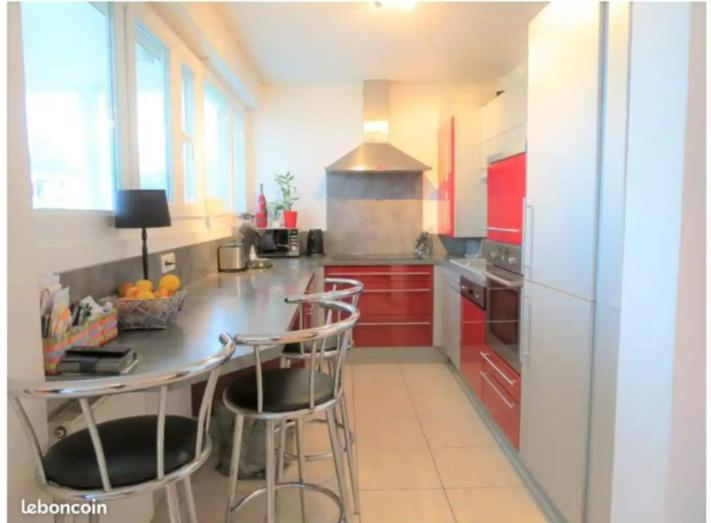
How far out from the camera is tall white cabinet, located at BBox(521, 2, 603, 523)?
1646 mm

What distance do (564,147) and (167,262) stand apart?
6.32 feet

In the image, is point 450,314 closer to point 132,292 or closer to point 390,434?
point 390,434

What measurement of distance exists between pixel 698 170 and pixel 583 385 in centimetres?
96

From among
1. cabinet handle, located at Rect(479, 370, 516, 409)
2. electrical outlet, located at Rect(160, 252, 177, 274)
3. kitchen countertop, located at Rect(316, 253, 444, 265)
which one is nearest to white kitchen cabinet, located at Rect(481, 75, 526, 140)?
kitchen countertop, located at Rect(316, 253, 444, 265)

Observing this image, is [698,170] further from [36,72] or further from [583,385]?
[36,72]

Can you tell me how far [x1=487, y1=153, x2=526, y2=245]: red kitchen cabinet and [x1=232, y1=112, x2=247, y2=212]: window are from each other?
2359mm

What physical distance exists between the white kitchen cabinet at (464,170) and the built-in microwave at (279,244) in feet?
4.64

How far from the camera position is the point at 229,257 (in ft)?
10.8

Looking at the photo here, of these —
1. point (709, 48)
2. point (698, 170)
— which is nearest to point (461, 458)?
point (698, 170)

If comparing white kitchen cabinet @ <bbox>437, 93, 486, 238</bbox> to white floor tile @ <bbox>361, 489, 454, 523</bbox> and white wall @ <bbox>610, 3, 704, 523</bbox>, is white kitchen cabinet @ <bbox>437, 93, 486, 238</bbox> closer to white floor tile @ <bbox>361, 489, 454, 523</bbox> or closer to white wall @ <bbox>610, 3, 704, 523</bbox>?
white floor tile @ <bbox>361, 489, 454, 523</bbox>

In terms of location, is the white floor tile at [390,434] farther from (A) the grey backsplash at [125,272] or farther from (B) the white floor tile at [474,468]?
(A) the grey backsplash at [125,272]

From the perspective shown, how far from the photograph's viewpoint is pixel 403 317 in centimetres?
402

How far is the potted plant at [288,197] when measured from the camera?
430 cm

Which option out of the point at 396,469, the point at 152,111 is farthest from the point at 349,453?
the point at 152,111
